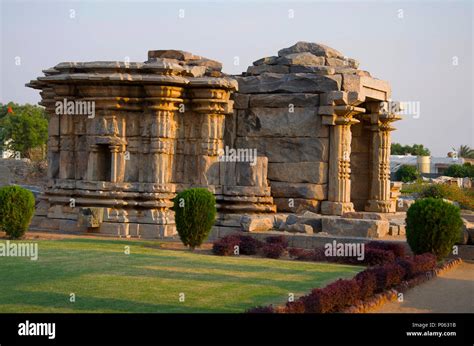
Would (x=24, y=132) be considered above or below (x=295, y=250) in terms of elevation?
above

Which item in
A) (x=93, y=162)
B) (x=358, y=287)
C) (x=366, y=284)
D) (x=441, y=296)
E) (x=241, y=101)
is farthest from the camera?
(x=241, y=101)

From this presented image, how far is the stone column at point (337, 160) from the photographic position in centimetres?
1670

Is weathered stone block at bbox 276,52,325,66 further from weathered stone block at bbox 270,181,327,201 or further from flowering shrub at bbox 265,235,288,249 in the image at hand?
flowering shrub at bbox 265,235,288,249

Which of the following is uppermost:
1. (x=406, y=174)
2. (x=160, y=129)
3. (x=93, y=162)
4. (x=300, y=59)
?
(x=300, y=59)

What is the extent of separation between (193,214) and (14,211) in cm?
350

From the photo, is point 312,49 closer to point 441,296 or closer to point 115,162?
point 115,162

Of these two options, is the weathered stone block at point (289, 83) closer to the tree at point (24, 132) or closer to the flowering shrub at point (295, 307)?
the flowering shrub at point (295, 307)

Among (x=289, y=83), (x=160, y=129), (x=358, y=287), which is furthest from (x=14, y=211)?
(x=358, y=287)

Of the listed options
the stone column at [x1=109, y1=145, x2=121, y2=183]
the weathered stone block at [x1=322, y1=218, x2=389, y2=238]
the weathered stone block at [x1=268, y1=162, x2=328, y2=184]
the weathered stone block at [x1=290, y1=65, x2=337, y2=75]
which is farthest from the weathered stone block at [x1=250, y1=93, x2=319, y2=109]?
the stone column at [x1=109, y1=145, x2=121, y2=183]

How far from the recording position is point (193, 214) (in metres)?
13.4

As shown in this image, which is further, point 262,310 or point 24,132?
point 24,132

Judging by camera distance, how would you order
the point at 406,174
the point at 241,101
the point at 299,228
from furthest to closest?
the point at 406,174 → the point at 241,101 → the point at 299,228

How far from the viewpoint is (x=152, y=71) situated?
16.2 meters
